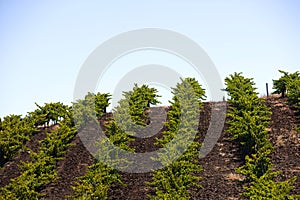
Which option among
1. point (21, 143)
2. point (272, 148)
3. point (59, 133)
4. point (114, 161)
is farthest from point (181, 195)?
point (21, 143)

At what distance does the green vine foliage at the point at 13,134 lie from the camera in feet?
82.8

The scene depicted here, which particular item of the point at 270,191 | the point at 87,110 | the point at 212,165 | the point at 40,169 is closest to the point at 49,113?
the point at 87,110

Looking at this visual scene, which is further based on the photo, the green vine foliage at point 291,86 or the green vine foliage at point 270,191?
the green vine foliage at point 291,86

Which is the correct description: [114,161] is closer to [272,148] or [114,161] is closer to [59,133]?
[59,133]

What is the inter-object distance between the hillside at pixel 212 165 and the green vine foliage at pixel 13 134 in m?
0.74

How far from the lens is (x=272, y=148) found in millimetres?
21062

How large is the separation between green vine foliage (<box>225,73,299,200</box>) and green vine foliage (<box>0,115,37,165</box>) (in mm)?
15498

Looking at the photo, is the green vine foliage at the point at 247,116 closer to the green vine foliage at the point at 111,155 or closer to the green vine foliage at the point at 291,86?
the green vine foliage at the point at 291,86

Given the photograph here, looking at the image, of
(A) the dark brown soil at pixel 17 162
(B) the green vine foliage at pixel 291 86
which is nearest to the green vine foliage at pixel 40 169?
(A) the dark brown soil at pixel 17 162

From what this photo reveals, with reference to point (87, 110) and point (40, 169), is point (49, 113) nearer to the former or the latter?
point (87, 110)

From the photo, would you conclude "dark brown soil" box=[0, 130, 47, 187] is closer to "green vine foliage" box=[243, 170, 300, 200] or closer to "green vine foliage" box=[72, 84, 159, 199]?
"green vine foliage" box=[72, 84, 159, 199]

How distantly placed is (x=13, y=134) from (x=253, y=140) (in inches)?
696

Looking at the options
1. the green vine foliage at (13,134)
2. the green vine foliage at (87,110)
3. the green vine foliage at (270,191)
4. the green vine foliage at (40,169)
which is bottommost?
the green vine foliage at (270,191)

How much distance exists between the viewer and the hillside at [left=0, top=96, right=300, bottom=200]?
62.8 feet
